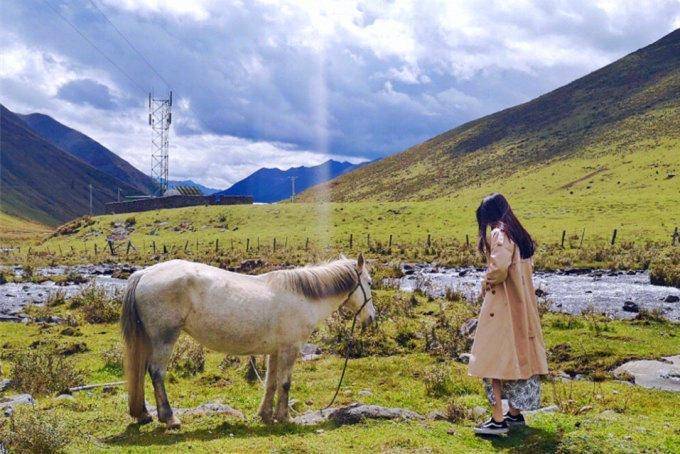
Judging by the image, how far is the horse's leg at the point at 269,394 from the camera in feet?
30.6

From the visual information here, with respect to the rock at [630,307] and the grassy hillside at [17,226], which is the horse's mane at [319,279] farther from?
the grassy hillside at [17,226]

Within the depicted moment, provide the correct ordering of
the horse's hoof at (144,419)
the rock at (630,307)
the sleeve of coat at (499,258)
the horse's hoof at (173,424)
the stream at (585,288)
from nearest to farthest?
the sleeve of coat at (499,258), the horse's hoof at (173,424), the horse's hoof at (144,419), the rock at (630,307), the stream at (585,288)

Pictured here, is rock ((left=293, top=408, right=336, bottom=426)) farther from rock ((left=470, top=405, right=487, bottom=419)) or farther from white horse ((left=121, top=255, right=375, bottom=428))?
rock ((left=470, top=405, right=487, bottom=419))

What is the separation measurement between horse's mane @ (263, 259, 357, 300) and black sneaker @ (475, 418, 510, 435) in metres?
3.09

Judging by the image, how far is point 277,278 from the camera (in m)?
9.56

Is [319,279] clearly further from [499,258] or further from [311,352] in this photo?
[311,352]

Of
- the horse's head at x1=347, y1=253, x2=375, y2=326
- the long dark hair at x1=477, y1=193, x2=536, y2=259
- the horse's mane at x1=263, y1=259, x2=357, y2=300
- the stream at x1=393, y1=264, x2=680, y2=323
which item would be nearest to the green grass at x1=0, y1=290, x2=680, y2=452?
the horse's head at x1=347, y1=253, x2=375, y2=326

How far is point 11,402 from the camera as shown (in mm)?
9805

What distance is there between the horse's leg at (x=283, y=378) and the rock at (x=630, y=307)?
53.2 ft

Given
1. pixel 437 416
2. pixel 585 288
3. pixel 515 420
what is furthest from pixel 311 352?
pixel 585 288

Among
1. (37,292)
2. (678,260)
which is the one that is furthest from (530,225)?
(37,292)

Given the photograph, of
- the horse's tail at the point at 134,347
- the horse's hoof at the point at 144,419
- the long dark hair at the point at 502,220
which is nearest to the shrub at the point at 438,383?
the long dark hair at the point at 502,220

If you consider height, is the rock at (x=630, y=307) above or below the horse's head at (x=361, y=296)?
below

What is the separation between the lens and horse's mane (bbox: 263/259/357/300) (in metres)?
9.56
